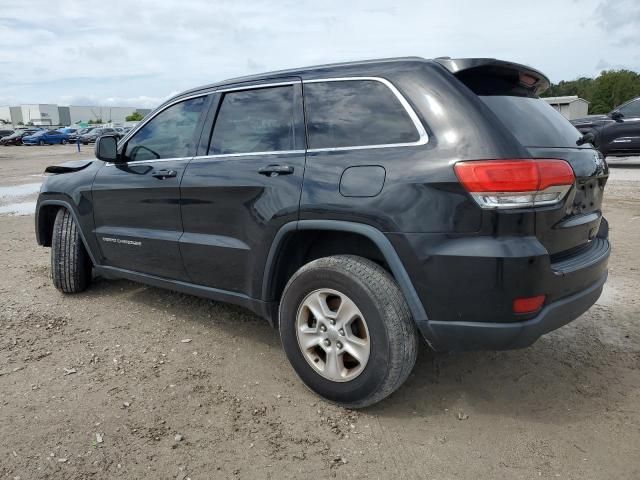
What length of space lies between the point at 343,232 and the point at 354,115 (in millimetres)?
626

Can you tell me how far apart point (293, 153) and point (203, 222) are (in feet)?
2.74

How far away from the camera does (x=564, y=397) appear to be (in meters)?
2.96

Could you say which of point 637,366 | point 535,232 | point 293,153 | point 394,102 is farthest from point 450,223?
point 637,366

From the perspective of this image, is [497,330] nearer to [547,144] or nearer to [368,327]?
[368,327]

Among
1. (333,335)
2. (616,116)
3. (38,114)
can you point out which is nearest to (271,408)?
(333,335)

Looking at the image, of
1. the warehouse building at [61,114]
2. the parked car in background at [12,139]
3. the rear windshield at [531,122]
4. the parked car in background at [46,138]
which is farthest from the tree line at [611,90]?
the warehouse building at [61,114]

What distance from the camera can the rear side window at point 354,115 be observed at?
2709 mm

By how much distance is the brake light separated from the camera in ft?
7.91

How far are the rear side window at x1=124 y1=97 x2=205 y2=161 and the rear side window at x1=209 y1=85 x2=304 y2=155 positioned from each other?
25 centimetres

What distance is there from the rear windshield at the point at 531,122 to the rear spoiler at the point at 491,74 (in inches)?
2.4

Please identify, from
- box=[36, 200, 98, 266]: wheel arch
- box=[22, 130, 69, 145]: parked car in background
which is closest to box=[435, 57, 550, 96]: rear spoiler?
box=[36, 200, 98, 266]: wheel arch

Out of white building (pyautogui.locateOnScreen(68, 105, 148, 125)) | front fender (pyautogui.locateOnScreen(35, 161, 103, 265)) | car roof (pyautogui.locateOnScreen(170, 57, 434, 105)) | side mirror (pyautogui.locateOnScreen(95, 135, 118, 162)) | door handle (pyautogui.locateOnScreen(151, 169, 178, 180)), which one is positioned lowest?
front fender (pyautogui.locateOnScreen(35, 161, 103, 265))

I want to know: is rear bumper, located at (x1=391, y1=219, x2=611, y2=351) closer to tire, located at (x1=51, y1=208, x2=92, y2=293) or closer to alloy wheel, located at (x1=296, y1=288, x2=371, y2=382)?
alloy wheel, located at (x1=296, y1=288, x2=371, y2=382)

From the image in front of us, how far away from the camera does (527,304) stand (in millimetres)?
2432
